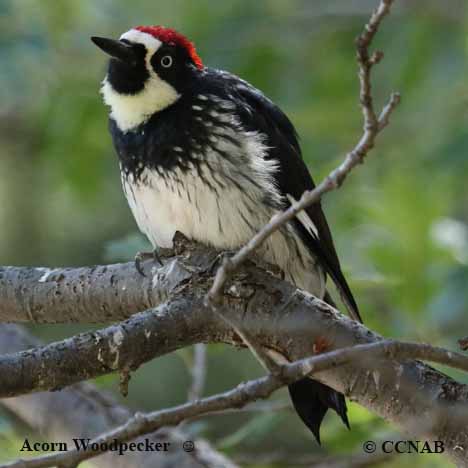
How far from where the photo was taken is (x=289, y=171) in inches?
146

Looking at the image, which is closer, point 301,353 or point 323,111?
point 301,353

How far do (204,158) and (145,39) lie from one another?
56 cm

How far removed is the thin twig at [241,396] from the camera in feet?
6.46

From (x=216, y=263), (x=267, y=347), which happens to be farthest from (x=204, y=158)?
(x=267, y=347)

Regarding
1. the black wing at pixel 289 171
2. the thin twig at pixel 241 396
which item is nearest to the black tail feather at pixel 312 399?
the black wing at pixel 289 171

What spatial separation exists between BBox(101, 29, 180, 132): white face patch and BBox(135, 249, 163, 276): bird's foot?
1.77 feet

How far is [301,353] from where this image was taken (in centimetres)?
257

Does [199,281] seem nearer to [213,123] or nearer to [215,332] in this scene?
[215,332]

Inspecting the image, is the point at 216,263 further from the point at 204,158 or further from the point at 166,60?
the point at 166,60

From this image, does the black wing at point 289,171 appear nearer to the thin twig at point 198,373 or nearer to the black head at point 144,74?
the black head at point 144,74

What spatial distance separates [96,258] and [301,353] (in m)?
3.71

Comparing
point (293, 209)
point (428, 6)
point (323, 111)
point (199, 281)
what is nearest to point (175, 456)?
point (199, 281)

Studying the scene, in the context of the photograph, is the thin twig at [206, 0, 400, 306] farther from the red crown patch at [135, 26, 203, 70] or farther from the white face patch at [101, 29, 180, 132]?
the red crown patch at [135, 26, 203, 70]

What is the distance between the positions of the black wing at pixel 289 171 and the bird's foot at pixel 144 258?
0.55 meters
